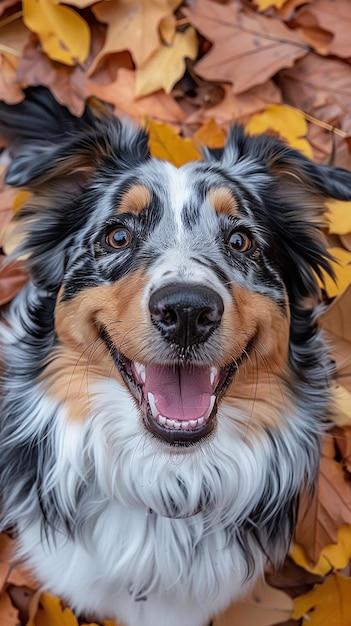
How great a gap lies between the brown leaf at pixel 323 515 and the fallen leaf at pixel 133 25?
5.79ft

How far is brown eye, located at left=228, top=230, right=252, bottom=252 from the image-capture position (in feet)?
6.38

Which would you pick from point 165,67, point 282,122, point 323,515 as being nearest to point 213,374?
point 323,515

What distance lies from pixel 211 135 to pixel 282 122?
0.33 m

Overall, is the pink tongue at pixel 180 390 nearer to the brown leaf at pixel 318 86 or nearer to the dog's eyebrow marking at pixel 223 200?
the dog's eyebrow marking at pixel 223 200

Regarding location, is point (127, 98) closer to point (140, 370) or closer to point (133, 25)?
point (133, 25)

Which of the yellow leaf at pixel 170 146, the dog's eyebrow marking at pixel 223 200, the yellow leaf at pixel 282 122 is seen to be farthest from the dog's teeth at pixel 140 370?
the yellow leaf at pixel 282 122

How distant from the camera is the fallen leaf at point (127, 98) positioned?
9.71 ft

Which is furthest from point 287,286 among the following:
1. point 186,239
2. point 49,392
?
point 49,392

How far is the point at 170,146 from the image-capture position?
2729 mm

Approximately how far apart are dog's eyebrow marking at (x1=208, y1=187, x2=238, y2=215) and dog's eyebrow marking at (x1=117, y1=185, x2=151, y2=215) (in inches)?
7.0

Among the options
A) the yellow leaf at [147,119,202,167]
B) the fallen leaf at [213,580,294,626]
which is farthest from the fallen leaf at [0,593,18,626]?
the yellow leaf at [147,119,202,167]

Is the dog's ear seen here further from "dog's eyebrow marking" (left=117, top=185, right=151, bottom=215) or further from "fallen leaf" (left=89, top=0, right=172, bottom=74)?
"fallen leaf" (left=89, top=0, right=172, bottom=74)

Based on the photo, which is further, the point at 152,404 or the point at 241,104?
the point at 241,104

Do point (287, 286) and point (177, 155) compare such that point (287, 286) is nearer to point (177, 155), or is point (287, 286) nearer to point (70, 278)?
point (70, 278)
